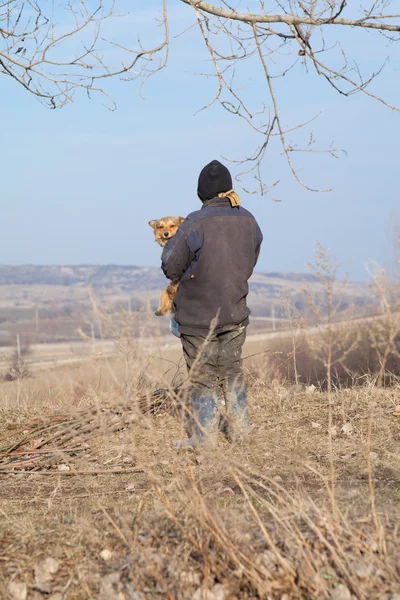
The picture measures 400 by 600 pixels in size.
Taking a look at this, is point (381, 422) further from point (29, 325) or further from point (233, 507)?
point (29, 325)

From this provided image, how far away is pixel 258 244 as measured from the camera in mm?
6445

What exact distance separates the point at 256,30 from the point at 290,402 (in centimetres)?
372

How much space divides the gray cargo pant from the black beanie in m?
1.22

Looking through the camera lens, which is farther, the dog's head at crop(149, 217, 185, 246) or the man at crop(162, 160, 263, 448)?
the dog's head at crop(149, 217, 185, 246)

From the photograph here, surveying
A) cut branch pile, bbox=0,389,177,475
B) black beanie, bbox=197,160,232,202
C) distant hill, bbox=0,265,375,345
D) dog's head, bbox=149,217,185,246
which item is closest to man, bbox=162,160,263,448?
black beanie, bbox=197,160,232,202

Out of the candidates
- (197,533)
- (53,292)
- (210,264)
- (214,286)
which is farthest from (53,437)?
(53,292)

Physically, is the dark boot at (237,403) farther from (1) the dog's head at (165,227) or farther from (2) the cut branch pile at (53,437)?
(1) the dog's head at (165,227)

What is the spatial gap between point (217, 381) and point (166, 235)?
1.64 m

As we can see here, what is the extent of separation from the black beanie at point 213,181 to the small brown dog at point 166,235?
78 cm

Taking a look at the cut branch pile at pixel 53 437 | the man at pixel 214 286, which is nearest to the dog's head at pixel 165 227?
the man at pixel 214 286

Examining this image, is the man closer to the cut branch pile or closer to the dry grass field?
the cut branch pile

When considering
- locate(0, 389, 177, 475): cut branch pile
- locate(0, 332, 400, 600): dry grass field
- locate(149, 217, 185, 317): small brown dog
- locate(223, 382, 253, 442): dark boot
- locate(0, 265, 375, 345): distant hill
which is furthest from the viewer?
locate(0, 265, 375, 345): distant hill

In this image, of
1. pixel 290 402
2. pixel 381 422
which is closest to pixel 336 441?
pixel 381 422

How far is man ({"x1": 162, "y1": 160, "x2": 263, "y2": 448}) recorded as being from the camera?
604 cm
